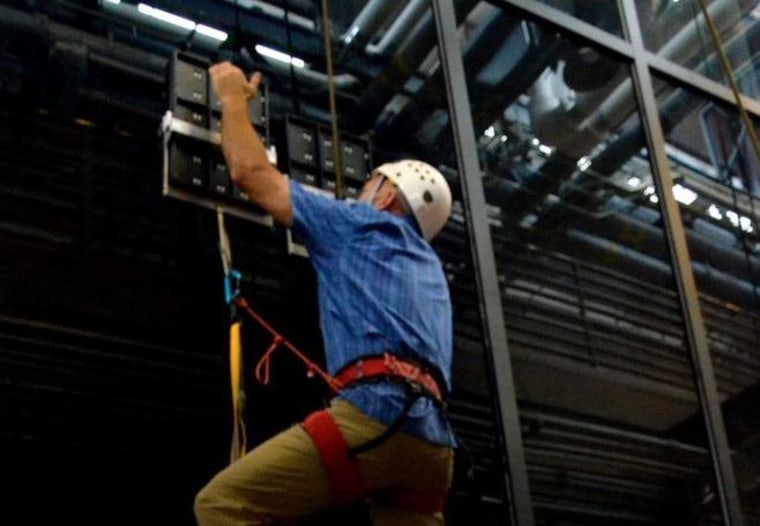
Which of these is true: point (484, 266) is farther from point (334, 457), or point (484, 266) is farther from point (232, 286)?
point (334, 457)

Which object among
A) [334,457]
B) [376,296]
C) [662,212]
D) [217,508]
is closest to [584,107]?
[662,212]

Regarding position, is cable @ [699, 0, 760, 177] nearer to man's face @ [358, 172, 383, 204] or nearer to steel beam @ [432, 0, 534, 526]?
steel beam @ [432, 0, 534, 526]

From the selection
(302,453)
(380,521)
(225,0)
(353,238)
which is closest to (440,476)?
(380,521)

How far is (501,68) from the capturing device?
502 centimetres

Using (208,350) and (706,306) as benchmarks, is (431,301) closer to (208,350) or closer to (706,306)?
(208,350)

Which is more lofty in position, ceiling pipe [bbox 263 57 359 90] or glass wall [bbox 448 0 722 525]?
ceiling pipe [bbox 263 57 359 90]

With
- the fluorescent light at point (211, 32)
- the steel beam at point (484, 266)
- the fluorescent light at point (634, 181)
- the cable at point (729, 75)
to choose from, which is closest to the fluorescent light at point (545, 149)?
Answer: the fluorescent light at point (634, 181)

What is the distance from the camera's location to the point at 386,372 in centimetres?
271

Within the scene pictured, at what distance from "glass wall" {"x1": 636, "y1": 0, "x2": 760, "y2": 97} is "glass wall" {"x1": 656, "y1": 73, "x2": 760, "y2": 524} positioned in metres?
0.25

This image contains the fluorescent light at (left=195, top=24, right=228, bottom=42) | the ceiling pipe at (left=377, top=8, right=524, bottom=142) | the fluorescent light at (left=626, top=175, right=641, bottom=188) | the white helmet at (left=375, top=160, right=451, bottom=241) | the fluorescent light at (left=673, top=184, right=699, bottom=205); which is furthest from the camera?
the fluorescent light at (left=673, top=184, right=699, bottom=205)

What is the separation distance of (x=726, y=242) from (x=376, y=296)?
367 cm

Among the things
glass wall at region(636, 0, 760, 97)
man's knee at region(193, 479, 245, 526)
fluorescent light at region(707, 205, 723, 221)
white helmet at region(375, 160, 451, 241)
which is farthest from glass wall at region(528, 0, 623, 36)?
man's knee at region(193, 479, 245, 526)

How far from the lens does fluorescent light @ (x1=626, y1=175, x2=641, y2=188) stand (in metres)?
5.48

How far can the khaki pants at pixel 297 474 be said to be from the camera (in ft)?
8.55
